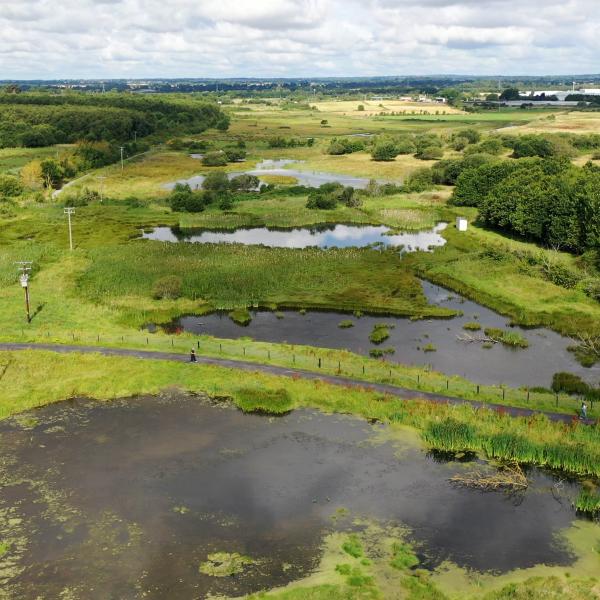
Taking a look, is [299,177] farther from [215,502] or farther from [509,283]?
[215,502]

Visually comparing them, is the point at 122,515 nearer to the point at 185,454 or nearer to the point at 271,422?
the point at 185,454

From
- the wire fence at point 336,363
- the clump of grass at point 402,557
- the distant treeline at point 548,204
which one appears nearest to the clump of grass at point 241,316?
the wire fence at point 336,363

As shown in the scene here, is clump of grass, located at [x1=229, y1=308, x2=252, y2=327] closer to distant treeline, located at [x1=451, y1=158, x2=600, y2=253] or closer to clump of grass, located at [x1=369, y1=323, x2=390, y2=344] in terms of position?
clump of grass, located at [x1=369, y1=323, x2=390, y2=344]

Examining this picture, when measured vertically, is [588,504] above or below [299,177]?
below

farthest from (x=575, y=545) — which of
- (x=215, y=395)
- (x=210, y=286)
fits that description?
(x=210, y=286)

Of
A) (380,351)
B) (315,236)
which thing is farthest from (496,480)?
(315,236)

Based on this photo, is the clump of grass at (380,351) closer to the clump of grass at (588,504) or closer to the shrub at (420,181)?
the clump of grass at (588,504)

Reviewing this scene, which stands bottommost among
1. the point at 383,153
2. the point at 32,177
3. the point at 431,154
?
the point at 32,177
